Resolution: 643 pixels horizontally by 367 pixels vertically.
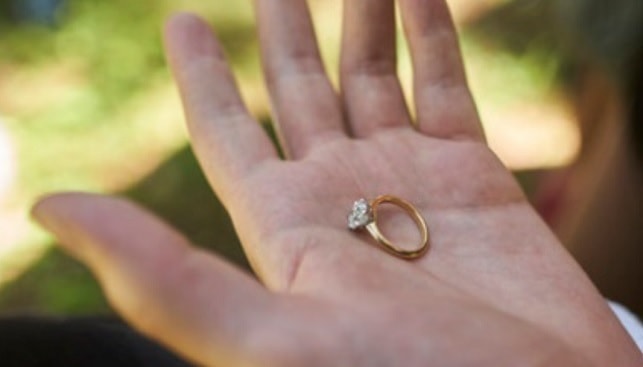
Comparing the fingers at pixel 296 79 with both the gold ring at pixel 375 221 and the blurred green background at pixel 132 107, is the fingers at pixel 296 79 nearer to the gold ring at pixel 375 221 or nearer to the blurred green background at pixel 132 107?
the gold ring at pixel 375 221

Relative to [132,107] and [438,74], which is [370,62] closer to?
[438,74]

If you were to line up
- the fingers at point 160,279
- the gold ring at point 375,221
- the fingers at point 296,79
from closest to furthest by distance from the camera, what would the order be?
1. the fingers at point 160,279
2. the gold ring at point 375,221
3. the fingers at point 296,79

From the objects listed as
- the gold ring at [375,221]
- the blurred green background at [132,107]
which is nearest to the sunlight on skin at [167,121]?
the blurred green background at [132,107]

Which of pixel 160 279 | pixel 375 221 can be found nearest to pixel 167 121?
pixel 375 221

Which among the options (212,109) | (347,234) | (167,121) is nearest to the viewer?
(347,234)

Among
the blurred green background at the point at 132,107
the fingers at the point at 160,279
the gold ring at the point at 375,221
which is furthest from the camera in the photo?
the blurred green background at the point at 132,107

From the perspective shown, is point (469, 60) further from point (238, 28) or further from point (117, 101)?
point (117, 101)

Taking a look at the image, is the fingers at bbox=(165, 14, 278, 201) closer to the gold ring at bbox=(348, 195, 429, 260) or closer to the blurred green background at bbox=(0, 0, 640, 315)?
the gold ring at bbox=(348, 195, 429, 260)

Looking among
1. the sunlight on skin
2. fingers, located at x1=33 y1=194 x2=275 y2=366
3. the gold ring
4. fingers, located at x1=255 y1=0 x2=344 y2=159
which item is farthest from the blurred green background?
fingers, located at x1=33 y1=194 x2=275 y2=366
